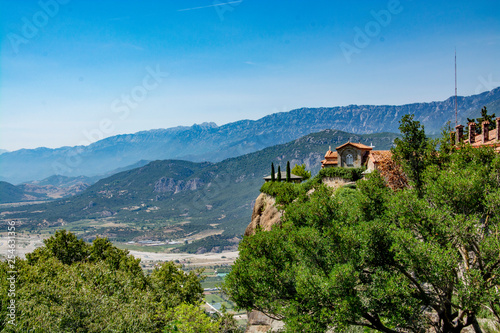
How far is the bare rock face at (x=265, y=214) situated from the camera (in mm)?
46031

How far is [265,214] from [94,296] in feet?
97.6

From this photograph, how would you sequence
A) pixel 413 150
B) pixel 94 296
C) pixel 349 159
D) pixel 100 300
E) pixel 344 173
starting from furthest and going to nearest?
pixel 349 159
pixel 344 173
pixel 413 150
pixel 100 300
pixel 94 296

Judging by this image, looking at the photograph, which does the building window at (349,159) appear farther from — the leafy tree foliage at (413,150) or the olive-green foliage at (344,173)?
the leafy tree foliage at (413,150)

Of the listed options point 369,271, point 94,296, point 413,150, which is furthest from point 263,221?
point 369,271

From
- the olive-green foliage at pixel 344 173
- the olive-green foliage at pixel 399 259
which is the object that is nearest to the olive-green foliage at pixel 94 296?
the olive-green foliage at pixel 399 259

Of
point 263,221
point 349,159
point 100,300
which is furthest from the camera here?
point 349,159

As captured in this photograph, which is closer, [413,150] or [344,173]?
[413,150]

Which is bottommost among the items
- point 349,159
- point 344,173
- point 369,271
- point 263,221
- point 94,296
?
point 263,221

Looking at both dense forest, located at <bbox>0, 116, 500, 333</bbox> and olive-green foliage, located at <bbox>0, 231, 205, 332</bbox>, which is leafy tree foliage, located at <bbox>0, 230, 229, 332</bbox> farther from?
dense forest, located at <bbox>0, 116, 500, 333</bbox>

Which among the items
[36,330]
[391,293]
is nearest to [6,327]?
[36,330]

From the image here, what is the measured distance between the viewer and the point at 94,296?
22.0 metres

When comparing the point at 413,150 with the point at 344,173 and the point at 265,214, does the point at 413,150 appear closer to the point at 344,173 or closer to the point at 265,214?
the point at 344,173

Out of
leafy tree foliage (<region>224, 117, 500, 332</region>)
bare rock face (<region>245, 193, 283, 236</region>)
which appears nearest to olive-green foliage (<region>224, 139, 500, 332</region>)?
leafy tree foliage (<region>224, 117, 500, 332</region>)

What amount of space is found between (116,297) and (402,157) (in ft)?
70.8
